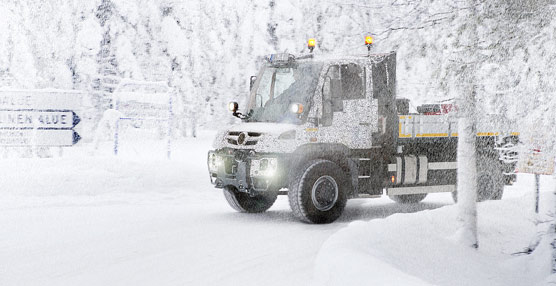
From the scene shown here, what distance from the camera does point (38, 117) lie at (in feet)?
52.4

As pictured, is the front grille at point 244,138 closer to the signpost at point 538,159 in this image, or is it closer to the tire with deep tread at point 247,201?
the tire with deep tread at point 247,201

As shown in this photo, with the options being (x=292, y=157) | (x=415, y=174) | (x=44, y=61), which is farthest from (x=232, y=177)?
(x=44, y=61)

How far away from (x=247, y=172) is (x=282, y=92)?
162cm

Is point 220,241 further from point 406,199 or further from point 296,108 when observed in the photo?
point 406,199

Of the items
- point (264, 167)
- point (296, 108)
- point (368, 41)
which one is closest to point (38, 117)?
point (264, 167)

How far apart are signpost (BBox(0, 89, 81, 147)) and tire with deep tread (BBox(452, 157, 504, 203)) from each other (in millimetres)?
9636

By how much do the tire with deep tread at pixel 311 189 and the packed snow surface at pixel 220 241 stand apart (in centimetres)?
23

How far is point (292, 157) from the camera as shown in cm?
974

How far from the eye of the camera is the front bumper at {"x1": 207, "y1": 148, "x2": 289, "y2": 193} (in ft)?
31.6

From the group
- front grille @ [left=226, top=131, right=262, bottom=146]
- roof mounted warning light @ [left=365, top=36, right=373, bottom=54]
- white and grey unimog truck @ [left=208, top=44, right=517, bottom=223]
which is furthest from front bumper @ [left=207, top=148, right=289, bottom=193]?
roof mounted warning light @ [left=365, top=36, right=373, bottom=54]

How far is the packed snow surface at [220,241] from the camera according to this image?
6348mm

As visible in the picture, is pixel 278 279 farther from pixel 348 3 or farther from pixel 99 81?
pixel 99 81

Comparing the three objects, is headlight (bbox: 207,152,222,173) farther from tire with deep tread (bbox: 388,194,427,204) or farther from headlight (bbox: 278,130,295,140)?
tire with deep tread (bbox: 388,194,427,204)

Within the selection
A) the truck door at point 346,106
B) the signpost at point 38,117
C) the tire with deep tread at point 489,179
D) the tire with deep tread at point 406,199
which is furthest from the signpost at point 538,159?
the signpost at point 38,117
